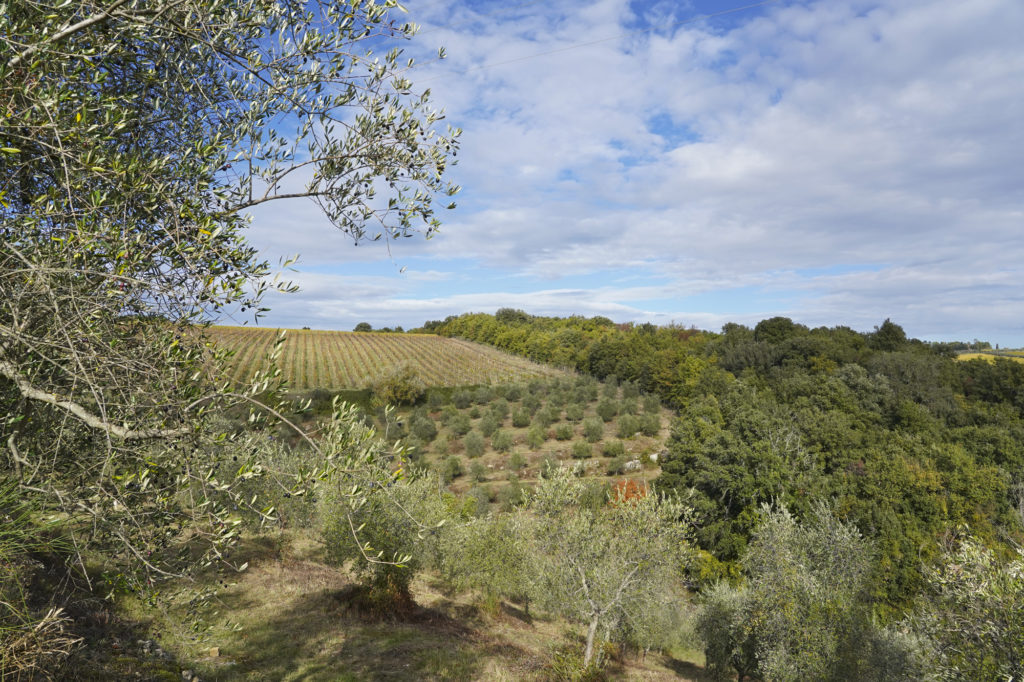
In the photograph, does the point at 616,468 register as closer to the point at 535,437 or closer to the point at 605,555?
the point at 535,437

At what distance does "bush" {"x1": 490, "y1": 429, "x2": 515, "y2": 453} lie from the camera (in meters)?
66.2

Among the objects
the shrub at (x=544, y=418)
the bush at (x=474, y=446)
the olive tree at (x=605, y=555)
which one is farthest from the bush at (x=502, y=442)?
the olive tree at (x=605, y=555)

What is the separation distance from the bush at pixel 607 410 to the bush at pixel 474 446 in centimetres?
2167

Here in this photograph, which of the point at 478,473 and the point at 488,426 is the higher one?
the point at 488,426

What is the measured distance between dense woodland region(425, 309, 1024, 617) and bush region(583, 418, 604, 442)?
14.4m

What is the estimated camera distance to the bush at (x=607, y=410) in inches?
3076

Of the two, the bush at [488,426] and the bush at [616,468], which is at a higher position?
the bush at [488,426]

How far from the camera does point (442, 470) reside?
5638 centimetres

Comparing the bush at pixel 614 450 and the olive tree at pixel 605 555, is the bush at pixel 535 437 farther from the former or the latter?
the olive tree at pixel 605 555

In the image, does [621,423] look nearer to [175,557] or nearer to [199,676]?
[199,676]

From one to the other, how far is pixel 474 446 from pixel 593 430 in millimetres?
17202

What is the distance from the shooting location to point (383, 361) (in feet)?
310

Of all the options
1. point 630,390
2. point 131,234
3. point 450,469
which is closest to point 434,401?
point 450,469

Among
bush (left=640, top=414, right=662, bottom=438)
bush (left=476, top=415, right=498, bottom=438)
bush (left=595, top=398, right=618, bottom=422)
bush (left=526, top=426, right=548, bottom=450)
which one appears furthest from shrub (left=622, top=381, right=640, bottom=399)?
bush (left=476, top=415, right=498, bottom=438)
